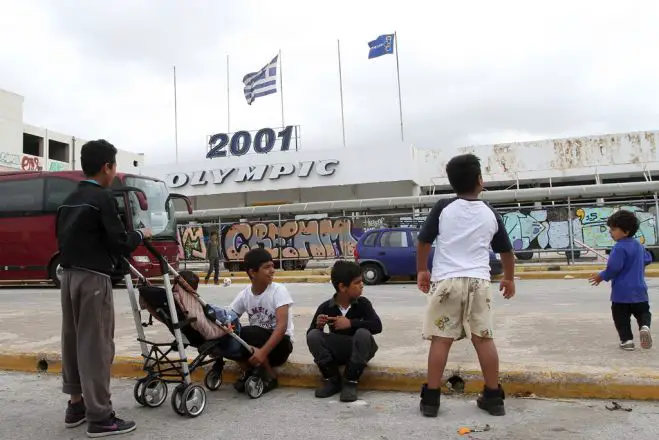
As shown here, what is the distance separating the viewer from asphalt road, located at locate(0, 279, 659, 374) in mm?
4607

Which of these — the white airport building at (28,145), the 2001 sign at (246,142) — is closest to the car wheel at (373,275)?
the 2001 sign at (246,142)

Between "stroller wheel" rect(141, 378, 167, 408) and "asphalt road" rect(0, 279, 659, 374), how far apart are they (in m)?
1.26

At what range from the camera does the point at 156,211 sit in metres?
15.0

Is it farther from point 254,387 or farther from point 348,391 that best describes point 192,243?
point 348,391

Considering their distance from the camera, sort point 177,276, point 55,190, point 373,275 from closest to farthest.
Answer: point 177,276
point 55,190
point 373,275

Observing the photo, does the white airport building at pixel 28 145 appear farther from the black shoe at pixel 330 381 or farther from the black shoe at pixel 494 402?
the black shoe at pixel 494 402

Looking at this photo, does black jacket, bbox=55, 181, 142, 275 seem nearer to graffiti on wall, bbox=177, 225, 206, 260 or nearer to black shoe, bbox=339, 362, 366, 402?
black shoe, bbox=339, 362, 366, 402

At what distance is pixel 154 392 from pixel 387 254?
1104cm

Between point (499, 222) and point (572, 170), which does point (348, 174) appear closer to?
point (572, 170)

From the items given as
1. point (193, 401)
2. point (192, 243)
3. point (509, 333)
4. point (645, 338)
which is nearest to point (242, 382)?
point (193, 401)

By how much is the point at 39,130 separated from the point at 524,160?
3901 cm

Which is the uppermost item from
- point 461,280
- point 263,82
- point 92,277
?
point 263,82

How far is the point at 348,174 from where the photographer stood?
2942cm

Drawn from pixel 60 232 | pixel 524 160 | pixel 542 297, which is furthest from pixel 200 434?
pixel 524 160
